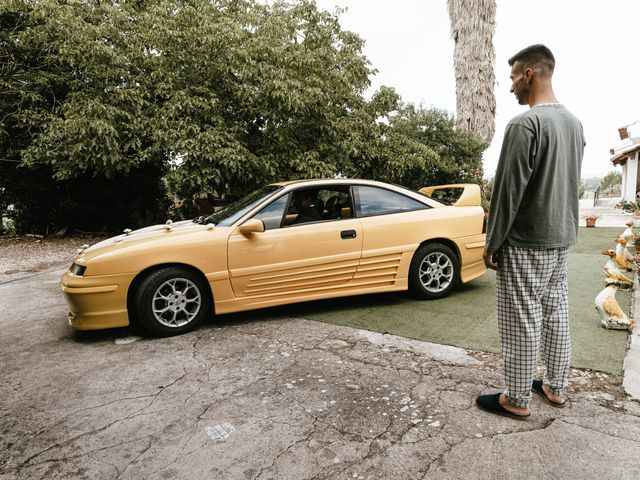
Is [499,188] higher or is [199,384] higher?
[499,188]

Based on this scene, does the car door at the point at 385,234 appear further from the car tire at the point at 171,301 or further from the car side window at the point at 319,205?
the car tire at the point at 171,301

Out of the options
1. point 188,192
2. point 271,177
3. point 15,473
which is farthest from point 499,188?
point 188,192

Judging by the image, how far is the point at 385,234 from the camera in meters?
4.54

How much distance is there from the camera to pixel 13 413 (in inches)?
107

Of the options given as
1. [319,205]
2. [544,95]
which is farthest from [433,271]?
[544,95]

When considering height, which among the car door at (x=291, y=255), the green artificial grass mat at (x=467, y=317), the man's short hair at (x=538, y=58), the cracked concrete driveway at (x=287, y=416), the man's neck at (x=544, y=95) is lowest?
the cracked concrete driveway at (x=287, y=416)

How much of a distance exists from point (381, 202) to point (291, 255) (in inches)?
48.4

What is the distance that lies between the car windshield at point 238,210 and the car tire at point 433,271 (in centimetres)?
175

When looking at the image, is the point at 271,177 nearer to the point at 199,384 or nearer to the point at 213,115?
the point at 213,115

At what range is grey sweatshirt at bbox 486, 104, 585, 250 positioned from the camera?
2.15 metres

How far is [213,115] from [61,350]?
18.8 ft

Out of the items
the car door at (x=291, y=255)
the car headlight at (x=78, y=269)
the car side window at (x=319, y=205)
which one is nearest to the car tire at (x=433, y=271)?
the car door at (x=291, y=255)

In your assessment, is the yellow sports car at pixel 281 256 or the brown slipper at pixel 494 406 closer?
the brown slipper at pixel 494 406

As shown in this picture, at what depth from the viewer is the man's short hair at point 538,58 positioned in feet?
7.38
